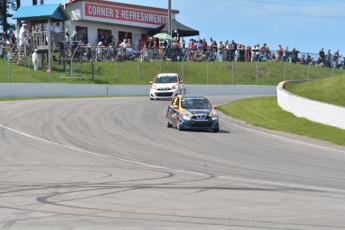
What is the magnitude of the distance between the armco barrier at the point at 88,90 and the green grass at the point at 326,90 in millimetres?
9454

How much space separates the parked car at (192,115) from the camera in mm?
20672

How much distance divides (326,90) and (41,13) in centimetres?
1940

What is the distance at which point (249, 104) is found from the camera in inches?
1297

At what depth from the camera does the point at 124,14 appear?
5288 cm

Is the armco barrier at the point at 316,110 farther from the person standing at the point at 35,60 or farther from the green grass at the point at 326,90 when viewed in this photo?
the person standing at the point at 35,60

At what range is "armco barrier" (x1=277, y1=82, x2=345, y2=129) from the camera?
22672 mm

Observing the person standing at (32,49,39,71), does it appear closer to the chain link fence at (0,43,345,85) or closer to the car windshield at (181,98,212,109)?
the chain link fence at (0,43,345,85)

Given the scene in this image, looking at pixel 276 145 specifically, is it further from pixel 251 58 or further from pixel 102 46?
pixel 251 58

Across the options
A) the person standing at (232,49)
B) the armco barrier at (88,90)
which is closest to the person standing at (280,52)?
the person standing at (232,49)

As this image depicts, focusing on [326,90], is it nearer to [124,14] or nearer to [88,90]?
[88,90]

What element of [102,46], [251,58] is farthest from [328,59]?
[102,46]

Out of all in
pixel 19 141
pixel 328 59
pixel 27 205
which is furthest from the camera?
pixel 328 59

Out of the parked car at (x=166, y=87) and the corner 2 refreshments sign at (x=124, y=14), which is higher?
the corner 2 refreshments sign at (x=124, y=14)

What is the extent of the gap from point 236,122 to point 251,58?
25954 mm
